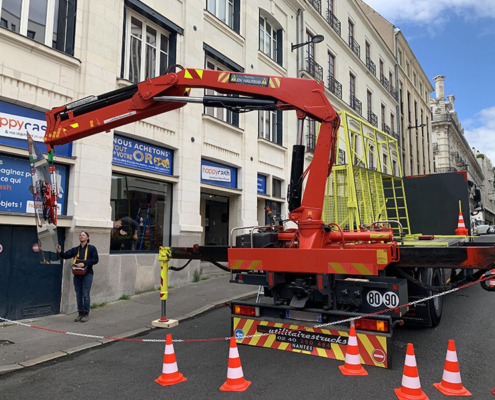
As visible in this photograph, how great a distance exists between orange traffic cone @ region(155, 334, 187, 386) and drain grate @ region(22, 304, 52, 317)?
4.38 metres

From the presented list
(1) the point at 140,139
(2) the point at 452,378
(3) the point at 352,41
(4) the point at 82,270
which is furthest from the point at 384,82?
(2) the point at 452,378

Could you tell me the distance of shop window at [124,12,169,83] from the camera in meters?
10.0

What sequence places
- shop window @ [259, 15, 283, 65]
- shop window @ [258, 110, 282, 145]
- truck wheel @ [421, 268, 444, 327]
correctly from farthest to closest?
shop window @ [259, 15, 283, 65], shop window @ [258, 110, 282, 145], truck wheel @ [421, 268, 444, 327]

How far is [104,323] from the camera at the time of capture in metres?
7.02

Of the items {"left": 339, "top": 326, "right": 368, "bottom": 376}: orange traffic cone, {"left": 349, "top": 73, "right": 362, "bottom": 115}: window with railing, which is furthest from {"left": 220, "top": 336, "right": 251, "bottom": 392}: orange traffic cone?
{"left": 349, "top": 73, "right": 362, "bottom": 115}: window with railing

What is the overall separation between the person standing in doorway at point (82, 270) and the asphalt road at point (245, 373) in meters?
1.73

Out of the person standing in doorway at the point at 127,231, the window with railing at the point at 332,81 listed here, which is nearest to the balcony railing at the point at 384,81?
the window with railing at the point at 332,81

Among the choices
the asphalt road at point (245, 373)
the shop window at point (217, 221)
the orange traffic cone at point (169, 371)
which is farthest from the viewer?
the shop window at point (217, 221)

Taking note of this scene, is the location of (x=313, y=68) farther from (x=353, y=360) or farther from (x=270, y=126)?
(x=353, y=360)

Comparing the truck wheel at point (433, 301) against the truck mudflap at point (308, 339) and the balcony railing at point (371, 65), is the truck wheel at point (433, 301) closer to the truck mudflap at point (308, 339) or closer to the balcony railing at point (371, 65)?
the truck mudflap at point (308, 339)

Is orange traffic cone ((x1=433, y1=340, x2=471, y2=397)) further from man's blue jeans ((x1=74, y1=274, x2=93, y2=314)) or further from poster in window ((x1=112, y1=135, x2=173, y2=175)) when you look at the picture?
poster in window ((x1=112, y1=135, x2=173, y2=175))

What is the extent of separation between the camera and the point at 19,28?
24.9ft

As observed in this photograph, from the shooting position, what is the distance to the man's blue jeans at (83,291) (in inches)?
284

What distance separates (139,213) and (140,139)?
6.15 feet
